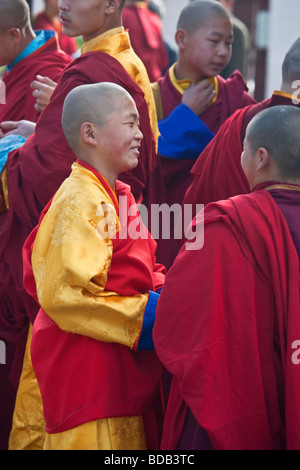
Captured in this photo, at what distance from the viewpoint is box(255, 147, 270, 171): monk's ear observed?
2.59 metres

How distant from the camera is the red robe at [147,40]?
6.12 metres

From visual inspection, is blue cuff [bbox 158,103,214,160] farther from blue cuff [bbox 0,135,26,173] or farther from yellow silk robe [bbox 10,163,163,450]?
yellow silk robe [bbox 10,163,163,450]

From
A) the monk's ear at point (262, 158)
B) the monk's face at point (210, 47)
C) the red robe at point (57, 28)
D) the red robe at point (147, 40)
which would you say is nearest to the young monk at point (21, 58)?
the monk's face at point (210, 47)

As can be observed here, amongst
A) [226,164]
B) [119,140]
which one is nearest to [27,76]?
[226,164]

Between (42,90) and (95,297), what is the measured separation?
1.48m

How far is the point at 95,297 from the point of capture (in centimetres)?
265

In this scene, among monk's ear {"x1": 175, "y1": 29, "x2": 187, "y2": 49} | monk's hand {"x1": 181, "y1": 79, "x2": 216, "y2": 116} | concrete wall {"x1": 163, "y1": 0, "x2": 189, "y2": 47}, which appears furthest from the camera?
concrete wall {"x1": 163, "y1": 0, "x2": 189, "y2": 47}

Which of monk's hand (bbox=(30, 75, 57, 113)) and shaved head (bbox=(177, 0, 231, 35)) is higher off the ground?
shaved head (bbox=(177, 0, 231, 35))

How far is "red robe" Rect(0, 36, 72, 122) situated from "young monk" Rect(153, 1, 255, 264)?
1.92ft

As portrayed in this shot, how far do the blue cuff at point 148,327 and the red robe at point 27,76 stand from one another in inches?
60.6

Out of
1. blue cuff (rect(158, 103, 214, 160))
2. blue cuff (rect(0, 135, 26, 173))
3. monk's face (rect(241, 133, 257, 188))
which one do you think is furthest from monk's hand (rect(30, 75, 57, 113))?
monk's face (rect(241, 133, 257, 188))

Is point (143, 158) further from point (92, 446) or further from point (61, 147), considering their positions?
point (92, 446)

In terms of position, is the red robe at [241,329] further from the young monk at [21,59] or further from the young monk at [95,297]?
the young monk at [21,59]

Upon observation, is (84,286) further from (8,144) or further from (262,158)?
(8,144)
